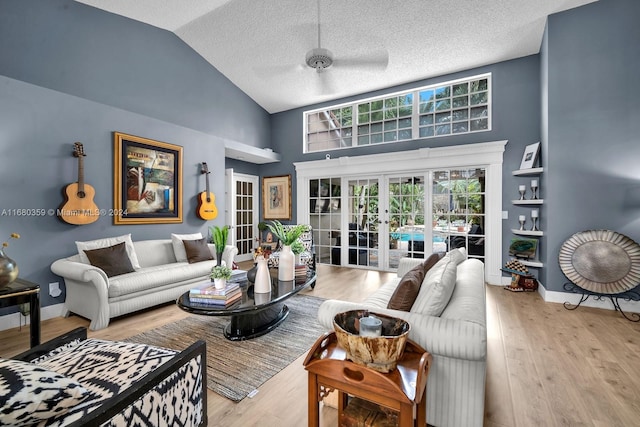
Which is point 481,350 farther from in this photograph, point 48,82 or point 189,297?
point 48,82

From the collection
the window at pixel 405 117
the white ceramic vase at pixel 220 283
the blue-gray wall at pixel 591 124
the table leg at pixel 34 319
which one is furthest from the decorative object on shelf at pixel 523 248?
the table leg at pixel 34 319

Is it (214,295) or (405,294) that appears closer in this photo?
(405,294)

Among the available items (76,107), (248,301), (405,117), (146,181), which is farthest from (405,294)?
(405,117)

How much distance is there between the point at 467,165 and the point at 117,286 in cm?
497

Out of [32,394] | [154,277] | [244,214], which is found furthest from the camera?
[244,214]

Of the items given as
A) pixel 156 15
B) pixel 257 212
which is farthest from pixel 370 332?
Answer: pixel 257 212

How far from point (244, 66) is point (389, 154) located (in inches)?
120

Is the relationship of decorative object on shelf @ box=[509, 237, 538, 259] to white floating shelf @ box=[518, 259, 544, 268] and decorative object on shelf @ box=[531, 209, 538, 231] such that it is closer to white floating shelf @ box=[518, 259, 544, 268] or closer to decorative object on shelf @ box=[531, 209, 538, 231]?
white floating shelf @ box=[518, 259, 544, 268]

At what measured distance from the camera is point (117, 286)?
2.80 m

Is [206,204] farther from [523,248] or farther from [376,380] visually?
[523,248]

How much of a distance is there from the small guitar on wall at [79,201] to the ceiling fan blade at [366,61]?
324 cm

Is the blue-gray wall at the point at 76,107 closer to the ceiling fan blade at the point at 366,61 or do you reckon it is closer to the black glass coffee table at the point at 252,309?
the black glass coffee table at the point at 252,309

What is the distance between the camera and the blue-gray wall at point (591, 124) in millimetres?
3203

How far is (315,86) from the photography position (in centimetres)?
535
